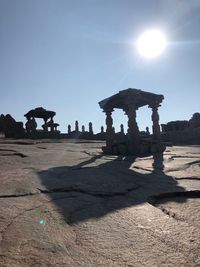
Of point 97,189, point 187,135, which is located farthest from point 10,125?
point 97,189

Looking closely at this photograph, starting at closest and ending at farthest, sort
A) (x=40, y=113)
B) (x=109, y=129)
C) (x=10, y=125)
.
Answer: (x=109, y=129) → (x=10, y=125) → (x=40, y=113)

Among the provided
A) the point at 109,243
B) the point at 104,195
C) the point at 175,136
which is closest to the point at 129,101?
the point at 104,195

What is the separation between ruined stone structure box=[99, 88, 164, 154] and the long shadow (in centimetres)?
518

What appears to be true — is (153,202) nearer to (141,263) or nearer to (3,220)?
(141,263)

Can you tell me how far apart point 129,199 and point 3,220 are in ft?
5.40

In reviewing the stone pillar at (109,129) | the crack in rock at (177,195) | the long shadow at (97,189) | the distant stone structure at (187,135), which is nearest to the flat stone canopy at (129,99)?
the stone pillar at (109,129)

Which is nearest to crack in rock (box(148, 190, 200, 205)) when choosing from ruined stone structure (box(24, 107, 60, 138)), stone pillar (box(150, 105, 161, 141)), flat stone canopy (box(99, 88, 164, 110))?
flat stone canopy (box(99, 88, 164, 110))

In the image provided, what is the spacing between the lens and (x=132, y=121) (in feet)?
35.2

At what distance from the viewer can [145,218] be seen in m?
2.85

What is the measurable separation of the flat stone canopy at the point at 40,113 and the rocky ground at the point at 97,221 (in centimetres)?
2162

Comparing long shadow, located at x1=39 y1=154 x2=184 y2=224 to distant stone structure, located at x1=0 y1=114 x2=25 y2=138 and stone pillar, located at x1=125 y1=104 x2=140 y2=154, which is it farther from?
distant stone structure, located at x1=0 y1=114 x2=25 y2=138

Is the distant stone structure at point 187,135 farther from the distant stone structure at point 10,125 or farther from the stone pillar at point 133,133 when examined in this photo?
the distant stone structure at point 10,125

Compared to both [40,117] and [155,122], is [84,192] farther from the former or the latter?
[40,117]

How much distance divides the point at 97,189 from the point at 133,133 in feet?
22.8
